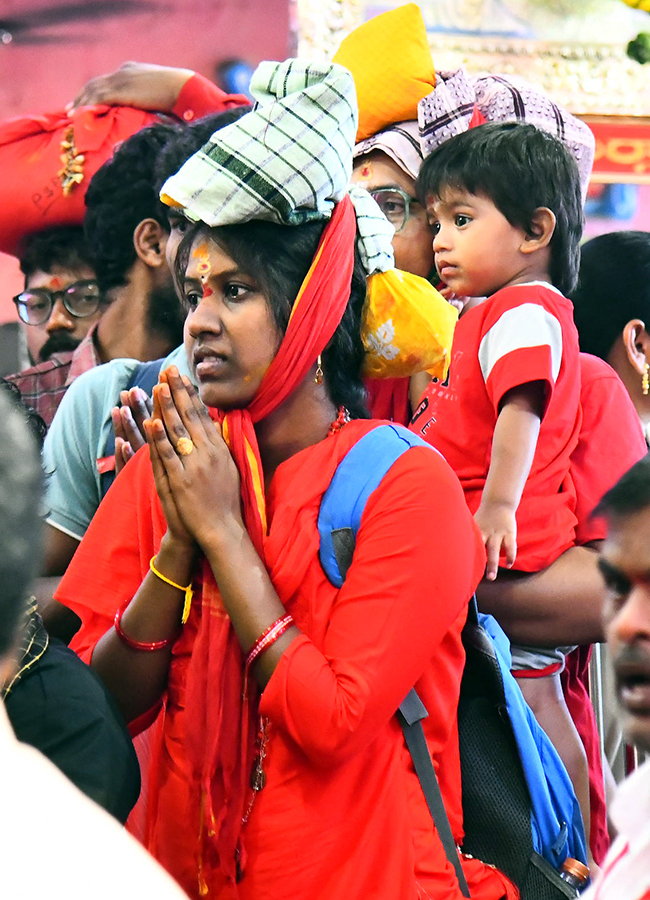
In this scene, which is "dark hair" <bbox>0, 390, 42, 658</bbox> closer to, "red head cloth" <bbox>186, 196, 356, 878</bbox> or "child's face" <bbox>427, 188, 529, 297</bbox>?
"red head cloth" <bbox>186, 196, 356, 878</bbox>

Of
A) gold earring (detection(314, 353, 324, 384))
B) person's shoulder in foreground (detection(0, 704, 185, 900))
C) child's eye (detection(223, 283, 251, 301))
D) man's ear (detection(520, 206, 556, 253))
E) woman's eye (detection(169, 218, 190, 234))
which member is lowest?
man's ear (detection(520, 206, 556, 253))

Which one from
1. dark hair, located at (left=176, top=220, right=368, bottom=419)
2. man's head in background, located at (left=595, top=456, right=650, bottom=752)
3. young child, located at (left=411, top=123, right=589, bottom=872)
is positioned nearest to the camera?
man's head in background, located at (left=595, top=456, right=650, bottom=752)

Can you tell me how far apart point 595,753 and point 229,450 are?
4.08 feet

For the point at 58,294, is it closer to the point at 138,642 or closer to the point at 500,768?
the point at 138,642

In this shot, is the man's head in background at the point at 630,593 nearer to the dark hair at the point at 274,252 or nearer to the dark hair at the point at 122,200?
the dark hair at the point at 274,252

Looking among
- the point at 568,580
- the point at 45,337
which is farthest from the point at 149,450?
the point at 45,337

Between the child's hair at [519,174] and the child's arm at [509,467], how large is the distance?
427 millimetres

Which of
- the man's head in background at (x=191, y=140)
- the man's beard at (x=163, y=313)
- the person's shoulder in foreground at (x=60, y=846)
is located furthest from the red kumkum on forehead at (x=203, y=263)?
the man's beard at (x=163, y=313)

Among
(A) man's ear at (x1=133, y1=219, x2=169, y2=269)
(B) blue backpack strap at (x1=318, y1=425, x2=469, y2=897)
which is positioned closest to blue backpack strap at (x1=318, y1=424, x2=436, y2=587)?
(B) blue backpack strap at (x1=318, y1=425, x2=469, y2=897)

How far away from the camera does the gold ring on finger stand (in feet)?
6.24

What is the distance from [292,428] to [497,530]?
21.5 inches

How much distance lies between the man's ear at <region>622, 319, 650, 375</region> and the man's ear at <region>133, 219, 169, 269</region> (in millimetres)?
1226

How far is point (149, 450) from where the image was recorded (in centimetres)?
199

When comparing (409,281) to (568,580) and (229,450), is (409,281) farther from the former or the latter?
(568,580)
